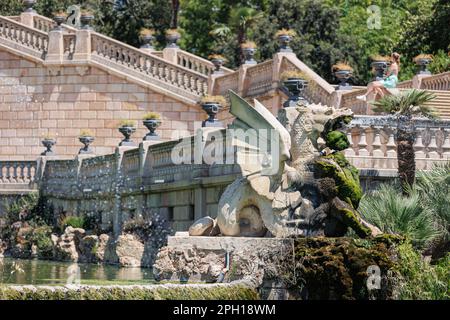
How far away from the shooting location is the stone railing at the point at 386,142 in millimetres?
22484

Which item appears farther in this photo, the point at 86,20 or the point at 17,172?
the point at 86,20

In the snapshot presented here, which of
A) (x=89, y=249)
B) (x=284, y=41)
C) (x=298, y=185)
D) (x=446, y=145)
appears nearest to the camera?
(x=298, y=185)

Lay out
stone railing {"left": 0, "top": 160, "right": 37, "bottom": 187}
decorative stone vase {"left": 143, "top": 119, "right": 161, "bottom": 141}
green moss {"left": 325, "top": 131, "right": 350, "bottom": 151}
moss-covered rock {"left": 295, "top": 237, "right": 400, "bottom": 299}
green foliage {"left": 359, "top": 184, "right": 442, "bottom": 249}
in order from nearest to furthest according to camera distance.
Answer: moss-covered rock {"left": 295, "top": 237, "right": 400, "bottom": 299}
green moss {"left": 325, "top": 131, "right": 350, "bottom": 151}
green foliage {"left": 359, "top": 184, "right": 442, "bottom": 249}
decorative stone vase {"left": 143, "top": 119, "right": 161, "bottom": 141}
stone railing {"left": 0, "top": 160, "right": 37, "bottom": 187}

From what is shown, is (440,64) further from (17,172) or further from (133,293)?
(133,293)

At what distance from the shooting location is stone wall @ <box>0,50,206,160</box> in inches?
1609

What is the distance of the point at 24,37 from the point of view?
42281 millimetres

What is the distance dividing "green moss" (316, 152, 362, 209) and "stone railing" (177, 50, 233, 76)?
75.3ft

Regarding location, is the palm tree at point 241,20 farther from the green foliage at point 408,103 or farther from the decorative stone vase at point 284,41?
the green foliage at point 408,103

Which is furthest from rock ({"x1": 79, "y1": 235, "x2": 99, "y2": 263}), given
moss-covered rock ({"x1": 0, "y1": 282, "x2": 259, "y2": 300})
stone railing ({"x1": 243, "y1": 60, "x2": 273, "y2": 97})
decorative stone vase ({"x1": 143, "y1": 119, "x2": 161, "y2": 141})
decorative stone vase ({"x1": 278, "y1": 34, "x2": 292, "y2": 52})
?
moss-covered rock ({"x1": 0, "y1": 282, "x2": 259, "y2": 300})

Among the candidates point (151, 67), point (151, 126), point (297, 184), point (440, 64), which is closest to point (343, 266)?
point (297, 184)

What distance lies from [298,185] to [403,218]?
193 cm

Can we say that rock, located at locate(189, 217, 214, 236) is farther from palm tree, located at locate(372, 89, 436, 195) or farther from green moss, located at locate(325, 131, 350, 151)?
palm tree, located at locate(372, 89, 436, 195)
